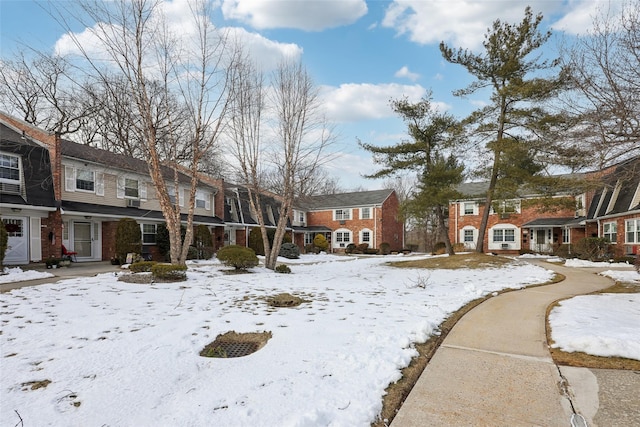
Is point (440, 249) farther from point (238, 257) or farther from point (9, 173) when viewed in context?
point (9, 173)

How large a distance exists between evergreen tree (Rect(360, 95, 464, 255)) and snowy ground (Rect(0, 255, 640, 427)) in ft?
39.6

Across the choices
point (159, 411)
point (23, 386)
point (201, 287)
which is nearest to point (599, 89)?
point (159, 411)

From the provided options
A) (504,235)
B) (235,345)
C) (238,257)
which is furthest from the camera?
(504,235)

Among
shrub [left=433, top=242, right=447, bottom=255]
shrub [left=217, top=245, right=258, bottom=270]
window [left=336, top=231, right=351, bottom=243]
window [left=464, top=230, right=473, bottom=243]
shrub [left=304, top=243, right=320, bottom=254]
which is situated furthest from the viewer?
window [left=336, top=231, right=351, bottom=243]

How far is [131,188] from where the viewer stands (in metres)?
18.4

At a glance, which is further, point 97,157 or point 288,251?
point 288,251

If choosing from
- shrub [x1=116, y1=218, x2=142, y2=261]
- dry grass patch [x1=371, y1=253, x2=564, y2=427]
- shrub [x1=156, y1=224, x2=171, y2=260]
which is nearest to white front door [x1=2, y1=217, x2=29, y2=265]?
shrub [x1=116, y1=218, x2=142, y2=261]

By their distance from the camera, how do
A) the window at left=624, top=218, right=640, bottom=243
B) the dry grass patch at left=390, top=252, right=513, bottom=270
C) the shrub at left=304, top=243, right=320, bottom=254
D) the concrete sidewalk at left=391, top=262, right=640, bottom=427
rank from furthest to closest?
the shrub at left=304, top=243, right=320, bottom=254, the window at left=624, top=218, right=640, bottom=243, the dry grass patch at left=390, top=252, right=513, bottom=270, the concrete sidewalk at left=391, top=262, right=640, bottom=427

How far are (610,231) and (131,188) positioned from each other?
2743 centimetres

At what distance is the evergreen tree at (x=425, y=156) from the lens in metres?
18.3

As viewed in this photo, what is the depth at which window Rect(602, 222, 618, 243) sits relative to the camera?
19781 mm

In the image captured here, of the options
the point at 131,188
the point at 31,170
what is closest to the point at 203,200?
the point at 131,188

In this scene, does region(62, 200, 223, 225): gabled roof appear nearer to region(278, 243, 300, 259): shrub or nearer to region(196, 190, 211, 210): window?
region(196, 190, 211, 210): window

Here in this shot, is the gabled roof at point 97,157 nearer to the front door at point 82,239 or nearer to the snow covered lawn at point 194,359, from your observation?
the front door at point 82,239
